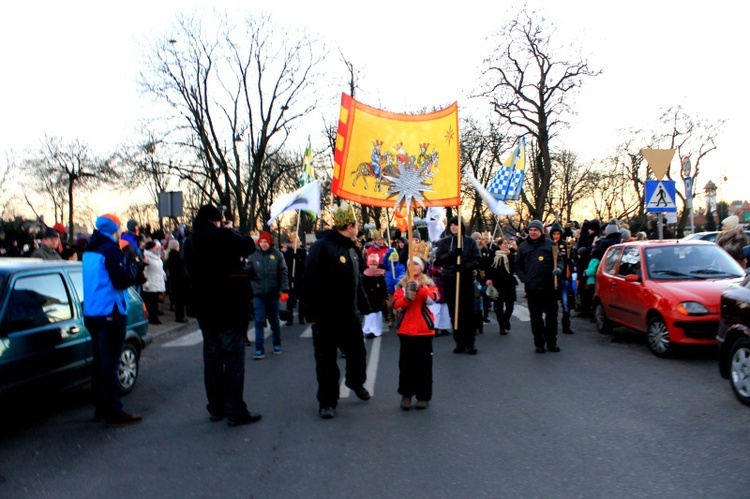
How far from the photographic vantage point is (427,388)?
6.21 metres

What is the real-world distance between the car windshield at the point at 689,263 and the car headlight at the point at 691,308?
0.87m

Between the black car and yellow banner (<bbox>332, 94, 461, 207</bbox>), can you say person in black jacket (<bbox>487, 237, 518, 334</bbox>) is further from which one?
the black car

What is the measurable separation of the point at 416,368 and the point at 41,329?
11.5 ft

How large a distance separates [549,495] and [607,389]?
3.23 metres

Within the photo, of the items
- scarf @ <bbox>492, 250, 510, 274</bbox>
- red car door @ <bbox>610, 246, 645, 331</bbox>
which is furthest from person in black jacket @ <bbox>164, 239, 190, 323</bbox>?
red car door @ <bbox>610, 246, 645, 331</bbox>

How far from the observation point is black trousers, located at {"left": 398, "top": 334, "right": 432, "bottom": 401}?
6.21m

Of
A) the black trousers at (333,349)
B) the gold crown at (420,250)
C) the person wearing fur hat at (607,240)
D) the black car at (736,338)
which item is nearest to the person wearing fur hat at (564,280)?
the person wearing fur hat at (607,240)

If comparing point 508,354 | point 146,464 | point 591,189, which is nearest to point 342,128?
point 508,354

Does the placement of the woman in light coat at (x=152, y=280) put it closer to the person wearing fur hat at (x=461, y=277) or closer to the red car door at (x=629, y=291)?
the person wearing fur hat at (x=461, y=277)

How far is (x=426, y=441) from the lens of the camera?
203 inches

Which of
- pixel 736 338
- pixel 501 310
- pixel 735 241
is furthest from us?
pixel 501 310

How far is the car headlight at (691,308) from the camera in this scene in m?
8.14

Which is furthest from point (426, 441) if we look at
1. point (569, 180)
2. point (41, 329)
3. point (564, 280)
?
point (569, 180)

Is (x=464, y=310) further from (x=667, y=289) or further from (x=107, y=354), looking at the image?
(x=107, y=354)
